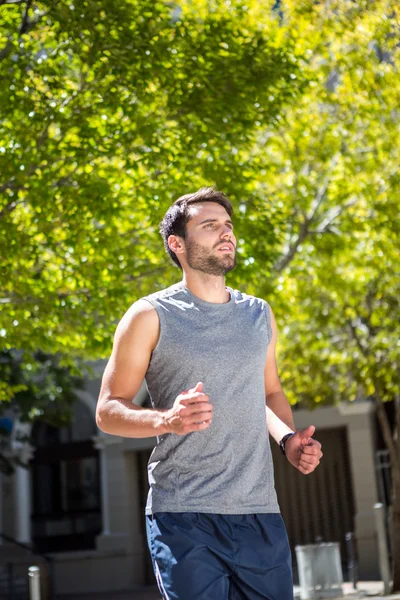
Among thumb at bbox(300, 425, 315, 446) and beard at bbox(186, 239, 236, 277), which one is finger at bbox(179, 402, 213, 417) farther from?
beard at bbox(186, 239, 236, 277)

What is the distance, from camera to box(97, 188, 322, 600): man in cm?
278

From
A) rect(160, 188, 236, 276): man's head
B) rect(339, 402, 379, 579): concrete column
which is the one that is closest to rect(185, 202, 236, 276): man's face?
rect(160, 188, 236, 276): man's head

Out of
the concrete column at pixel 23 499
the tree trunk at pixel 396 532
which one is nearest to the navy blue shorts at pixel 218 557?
the tree trunk at pixel 396 532

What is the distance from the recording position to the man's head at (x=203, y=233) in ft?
10.1

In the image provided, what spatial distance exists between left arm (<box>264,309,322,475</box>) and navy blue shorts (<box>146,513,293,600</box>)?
207 millimetres

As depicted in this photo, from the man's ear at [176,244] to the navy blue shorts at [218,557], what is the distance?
2.88ft

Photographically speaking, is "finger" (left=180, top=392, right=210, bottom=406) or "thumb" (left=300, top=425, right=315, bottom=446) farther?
"thumb" (left=300, top=425, right=315, bottom=446)

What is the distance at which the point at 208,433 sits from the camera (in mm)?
2844

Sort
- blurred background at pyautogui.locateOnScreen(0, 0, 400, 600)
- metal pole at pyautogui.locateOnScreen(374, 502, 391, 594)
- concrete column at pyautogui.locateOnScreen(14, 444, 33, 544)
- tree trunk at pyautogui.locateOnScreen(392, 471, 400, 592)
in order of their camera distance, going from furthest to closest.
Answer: concrete column at pyautogui.locateOnScreen(14, 444, 33, 544) → tree trunk at pyautogui.locateOnScreen(392, 471, 400, 592) → metal pole at pyautogui.locateOnScreen(374, 502, 391, 594) → blurred background at pyautogui.locateOnScreen(0, 0, 400, 600)

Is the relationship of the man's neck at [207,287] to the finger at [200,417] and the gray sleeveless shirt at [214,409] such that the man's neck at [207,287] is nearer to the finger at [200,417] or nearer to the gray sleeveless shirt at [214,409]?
the gray sleeveless shirt at [214,409]

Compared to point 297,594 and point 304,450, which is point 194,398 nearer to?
point 304,450

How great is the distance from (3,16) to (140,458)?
47.5ft

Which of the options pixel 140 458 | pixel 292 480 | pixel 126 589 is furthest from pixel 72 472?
pixel 292 480

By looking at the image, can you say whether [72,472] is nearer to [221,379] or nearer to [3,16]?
[3,16]
